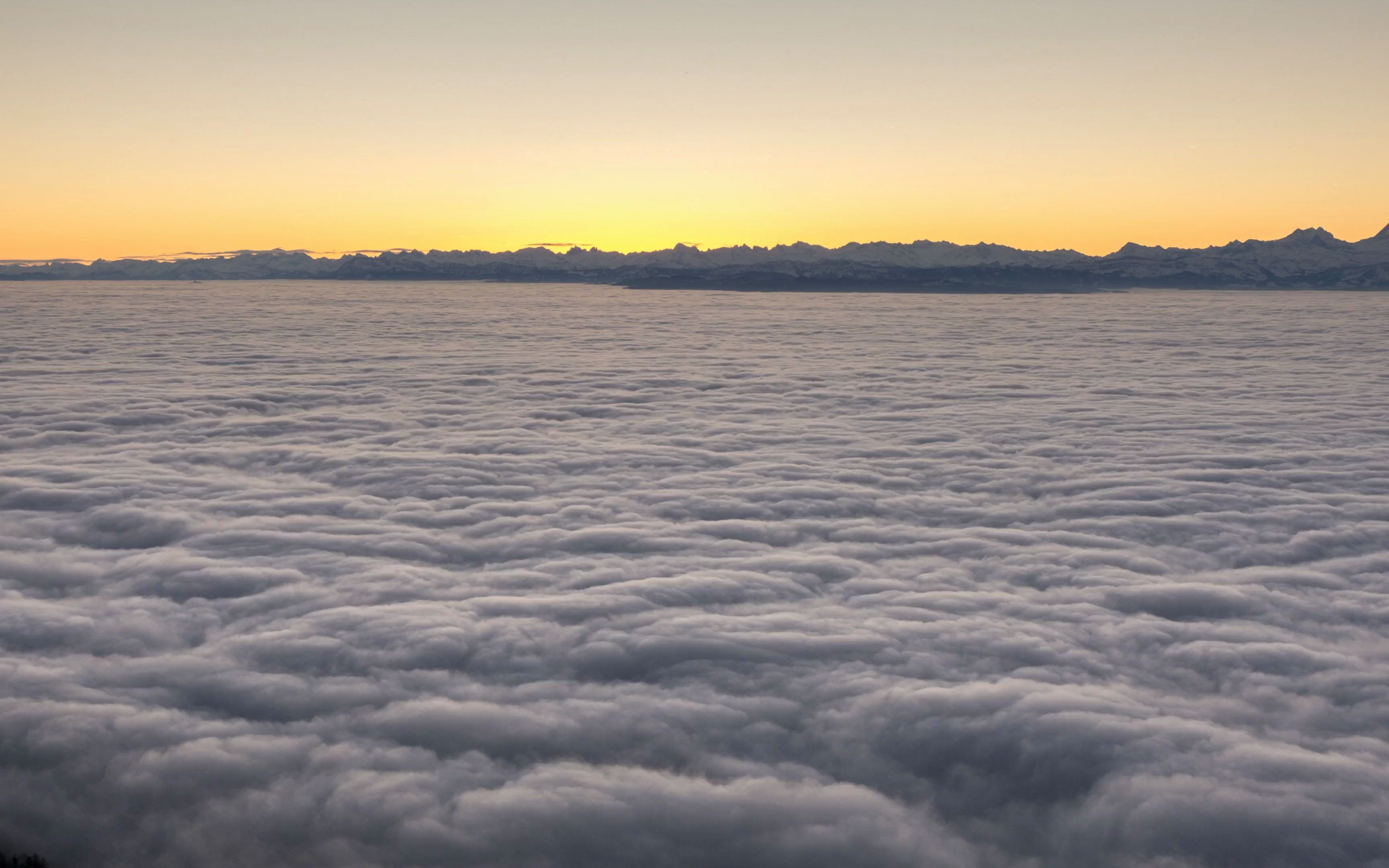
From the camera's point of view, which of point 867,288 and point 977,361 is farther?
point 867,288

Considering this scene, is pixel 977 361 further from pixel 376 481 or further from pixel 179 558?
pixel 179 558

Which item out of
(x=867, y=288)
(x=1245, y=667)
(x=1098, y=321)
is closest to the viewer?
(x=1245, y=667)

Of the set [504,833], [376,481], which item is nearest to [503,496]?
[376,481]

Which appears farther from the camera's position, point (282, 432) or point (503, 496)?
point (282, 432)

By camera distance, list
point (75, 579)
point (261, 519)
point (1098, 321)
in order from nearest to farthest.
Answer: point (75, 579), point (261, 519), point (1098, 321)

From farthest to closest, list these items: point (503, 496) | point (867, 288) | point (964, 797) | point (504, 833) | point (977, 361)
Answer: point (867, 288)
point (977, 361)
point (503, 496)
point (964, 797)
point (504, 833)

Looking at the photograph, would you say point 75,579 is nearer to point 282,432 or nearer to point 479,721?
point 479,721

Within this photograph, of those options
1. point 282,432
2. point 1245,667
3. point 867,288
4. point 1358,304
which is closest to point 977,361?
point 282,432

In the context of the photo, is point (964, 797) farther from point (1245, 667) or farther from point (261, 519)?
point (261, 519)

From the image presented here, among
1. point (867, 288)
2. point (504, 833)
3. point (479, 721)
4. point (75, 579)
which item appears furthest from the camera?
point (867, 288)
